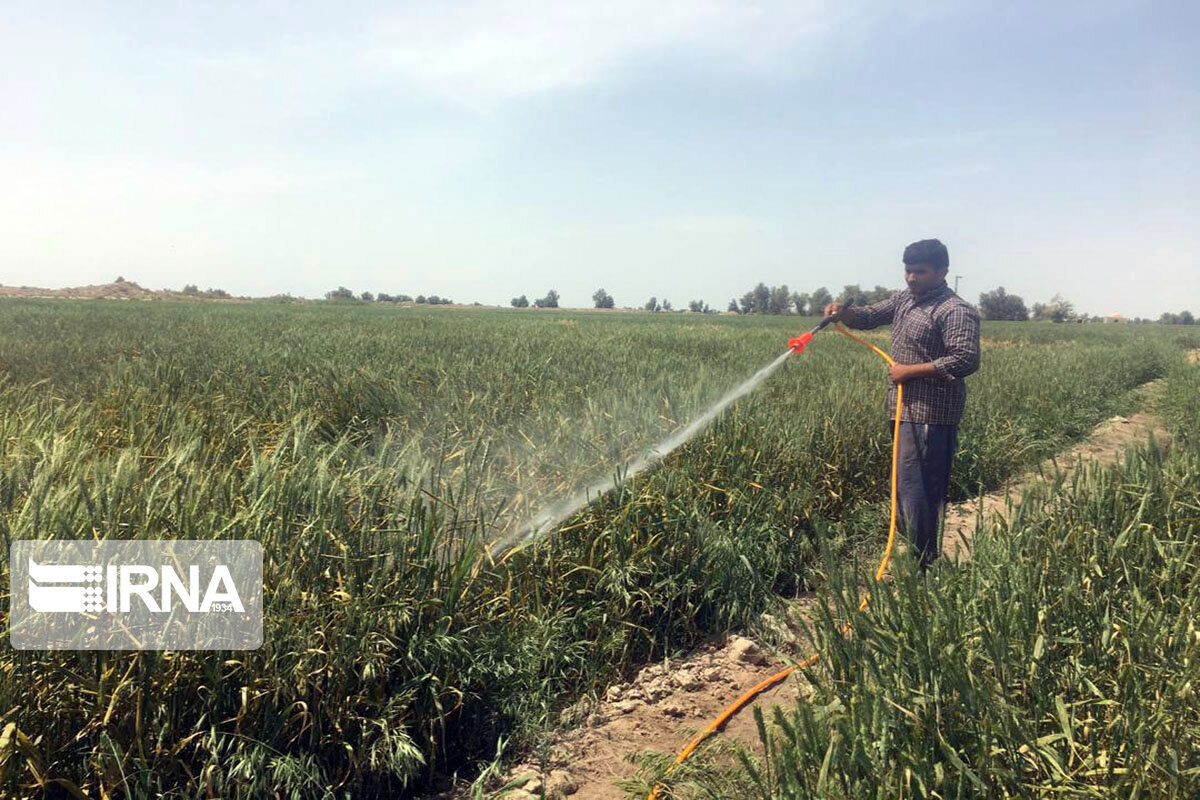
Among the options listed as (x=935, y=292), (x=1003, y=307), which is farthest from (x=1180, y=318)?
Result: (x=935, y=292)

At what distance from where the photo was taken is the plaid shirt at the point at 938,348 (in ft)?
14.3

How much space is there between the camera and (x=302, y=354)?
894 cm

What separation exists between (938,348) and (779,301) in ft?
335

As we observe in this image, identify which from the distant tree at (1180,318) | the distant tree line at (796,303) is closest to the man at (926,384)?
the distant tree line at (796,303)

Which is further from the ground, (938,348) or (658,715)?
(938,348)

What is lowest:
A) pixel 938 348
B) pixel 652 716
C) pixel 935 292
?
pixel 652 716

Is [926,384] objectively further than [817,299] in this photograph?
No

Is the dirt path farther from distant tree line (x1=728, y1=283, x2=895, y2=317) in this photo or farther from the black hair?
distant tree line (x1=728, y1=283, x2=895, y2=317)

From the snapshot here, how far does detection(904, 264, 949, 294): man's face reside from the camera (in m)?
4.55

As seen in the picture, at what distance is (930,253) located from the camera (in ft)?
14.9

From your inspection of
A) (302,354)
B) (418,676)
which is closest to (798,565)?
(418,676)

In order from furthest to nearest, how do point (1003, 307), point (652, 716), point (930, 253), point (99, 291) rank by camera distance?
point (1003, 307)
point (99, 291)
point (930, 253)
point (652, 716)

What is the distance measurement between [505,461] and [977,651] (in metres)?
3.19

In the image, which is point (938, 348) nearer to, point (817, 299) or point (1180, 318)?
point (817, 299)
